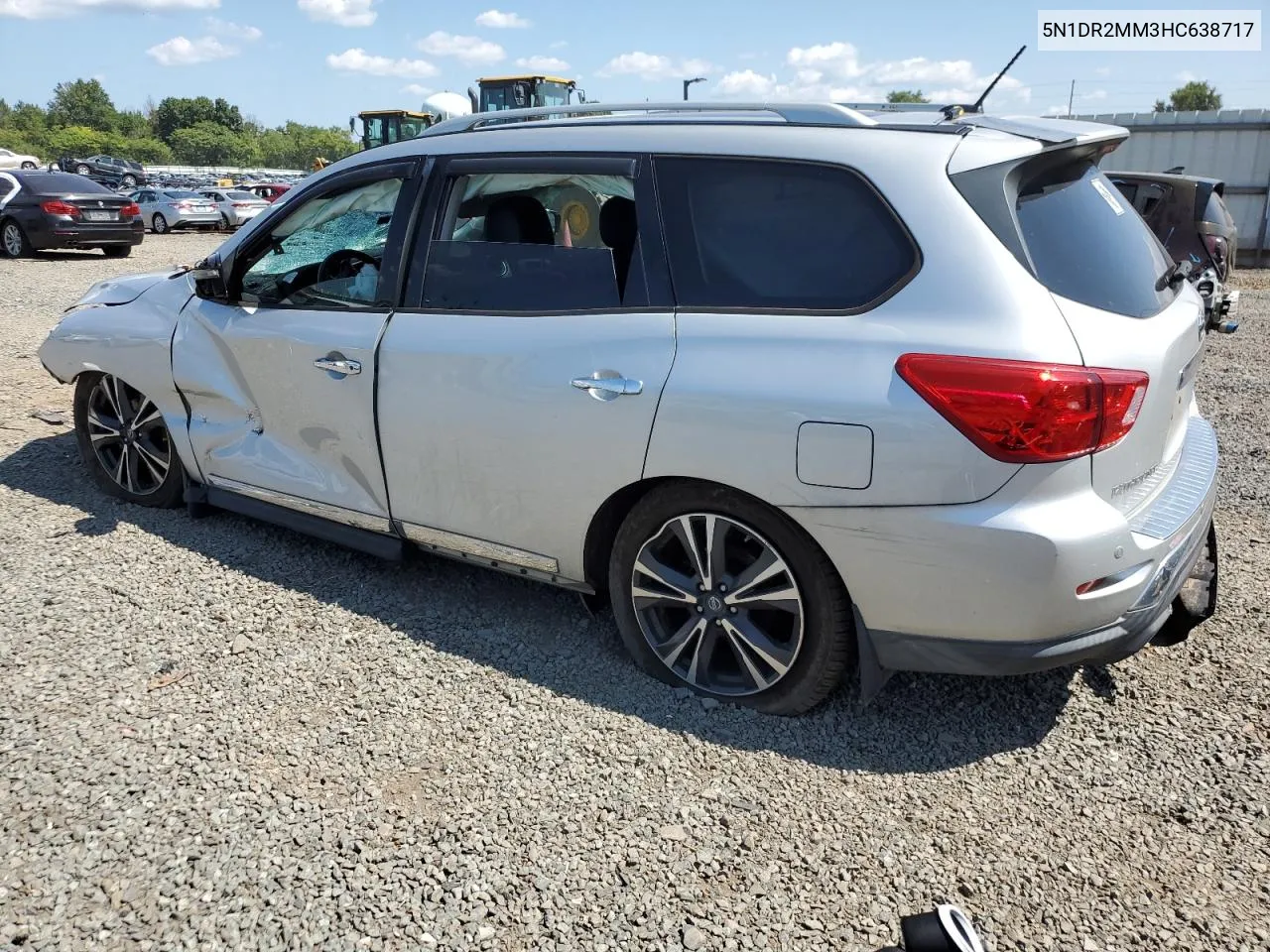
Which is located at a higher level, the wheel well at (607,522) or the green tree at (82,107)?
the green tree at (82,107)

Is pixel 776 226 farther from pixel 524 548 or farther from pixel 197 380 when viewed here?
pixel 197 380

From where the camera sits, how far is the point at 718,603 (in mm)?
3160

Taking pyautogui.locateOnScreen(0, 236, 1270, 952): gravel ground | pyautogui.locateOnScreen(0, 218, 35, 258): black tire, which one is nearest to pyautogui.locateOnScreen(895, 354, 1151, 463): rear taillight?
pyautogui.locateOnScreen(0, 236, 1270, 952): gravel ground

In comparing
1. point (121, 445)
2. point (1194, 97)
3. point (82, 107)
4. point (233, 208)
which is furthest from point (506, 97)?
point (82, 107)

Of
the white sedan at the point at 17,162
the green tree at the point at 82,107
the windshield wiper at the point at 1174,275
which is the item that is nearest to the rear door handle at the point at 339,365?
the windshield wiper at the point at 1174,275

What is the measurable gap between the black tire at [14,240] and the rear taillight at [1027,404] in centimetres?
1959

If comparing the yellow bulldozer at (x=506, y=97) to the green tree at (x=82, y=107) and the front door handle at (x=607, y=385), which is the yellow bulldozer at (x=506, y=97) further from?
the green tree at (x=82, y=107)

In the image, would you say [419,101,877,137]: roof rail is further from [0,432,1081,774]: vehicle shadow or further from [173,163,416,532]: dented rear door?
[0,432,1081,774]: vehicle shadow

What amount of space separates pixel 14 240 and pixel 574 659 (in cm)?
1881

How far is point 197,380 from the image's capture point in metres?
4.42

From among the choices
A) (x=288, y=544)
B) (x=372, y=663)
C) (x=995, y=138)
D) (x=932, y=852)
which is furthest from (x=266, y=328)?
(x=932, y=852)

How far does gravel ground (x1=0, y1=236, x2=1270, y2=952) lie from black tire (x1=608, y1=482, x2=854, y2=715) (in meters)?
0.09

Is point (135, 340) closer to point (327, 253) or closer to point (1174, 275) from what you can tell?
point (327, 253)

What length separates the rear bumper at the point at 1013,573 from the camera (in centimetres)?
259
